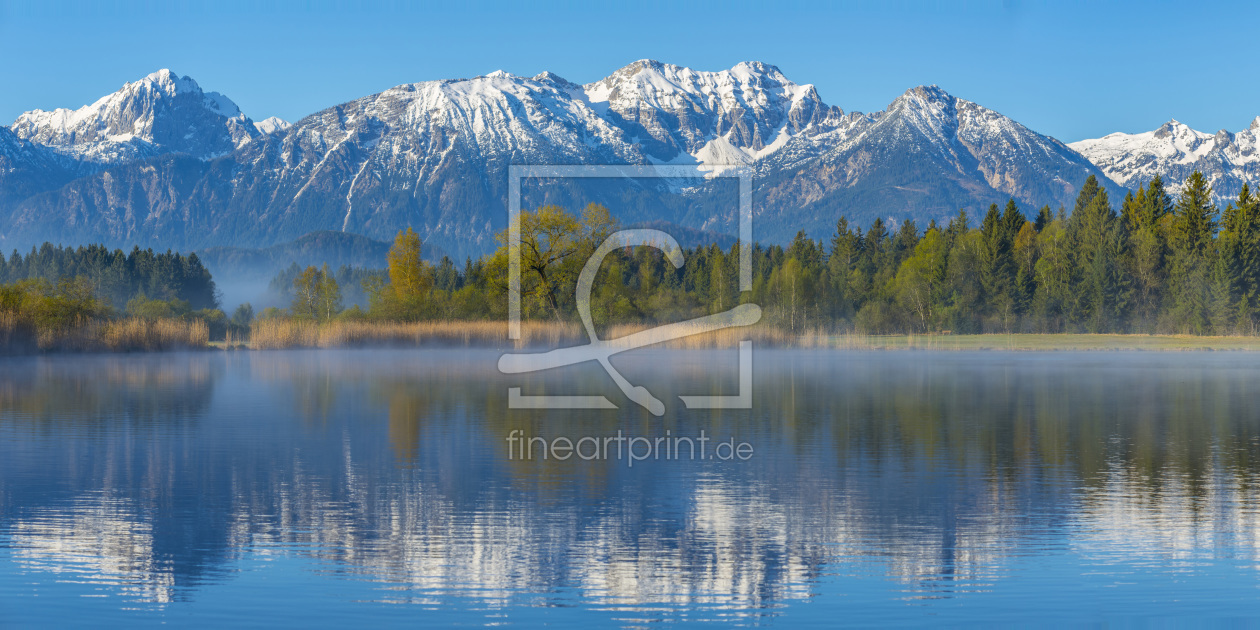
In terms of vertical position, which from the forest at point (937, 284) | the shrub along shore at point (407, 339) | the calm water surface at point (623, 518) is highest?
the forest at point (937, 284)

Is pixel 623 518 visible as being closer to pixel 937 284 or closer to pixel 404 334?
pixel 404 334

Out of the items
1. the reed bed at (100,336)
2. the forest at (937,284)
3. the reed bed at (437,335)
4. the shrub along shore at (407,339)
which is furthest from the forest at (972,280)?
the reed bed at (100,336)

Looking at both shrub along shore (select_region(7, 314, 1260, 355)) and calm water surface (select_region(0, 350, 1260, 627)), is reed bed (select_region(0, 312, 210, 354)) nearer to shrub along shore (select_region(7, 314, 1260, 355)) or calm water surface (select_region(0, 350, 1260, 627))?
shrub along shore (select_region(7, 314, 1260, 355))

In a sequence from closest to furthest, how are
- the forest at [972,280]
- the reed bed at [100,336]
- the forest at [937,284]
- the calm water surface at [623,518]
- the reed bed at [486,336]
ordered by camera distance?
the calm water surface at [623,518] < the reed bed at [100,336] < the reed bed at [486,336] < the forest at [937,284] < the forest at [972,280]

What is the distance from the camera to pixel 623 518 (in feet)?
53.2

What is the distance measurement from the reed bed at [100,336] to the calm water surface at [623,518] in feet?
94.3

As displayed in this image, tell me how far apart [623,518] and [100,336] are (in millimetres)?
54011

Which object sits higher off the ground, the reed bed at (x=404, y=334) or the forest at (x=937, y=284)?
the forest at (x=937, y=284)

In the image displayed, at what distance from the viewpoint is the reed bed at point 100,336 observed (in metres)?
57.6

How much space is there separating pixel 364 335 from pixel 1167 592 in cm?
6760

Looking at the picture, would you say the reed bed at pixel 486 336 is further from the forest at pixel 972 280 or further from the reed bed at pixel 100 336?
the reed bed at pixel 100 336

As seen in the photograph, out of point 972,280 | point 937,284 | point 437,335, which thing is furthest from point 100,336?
point 937,284

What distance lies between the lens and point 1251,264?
101875 millimetres

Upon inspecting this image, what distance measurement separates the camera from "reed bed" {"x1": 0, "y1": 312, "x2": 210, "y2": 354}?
57594 millimetres
